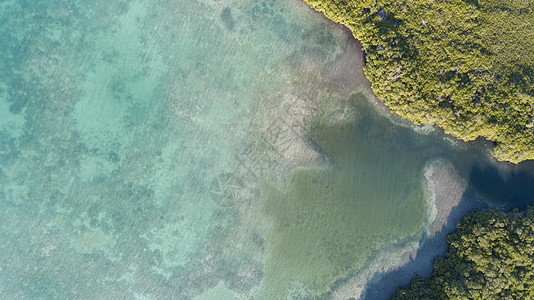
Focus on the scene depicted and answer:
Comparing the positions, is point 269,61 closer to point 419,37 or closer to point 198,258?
point 419,37

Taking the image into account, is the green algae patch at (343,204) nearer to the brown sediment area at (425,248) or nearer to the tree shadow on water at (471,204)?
the brown sediment area at (425,248)

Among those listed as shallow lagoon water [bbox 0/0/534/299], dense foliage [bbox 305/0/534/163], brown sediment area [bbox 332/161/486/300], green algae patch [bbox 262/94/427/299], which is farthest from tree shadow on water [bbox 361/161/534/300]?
shallow lagoon water [bbox 0/0/534/299]

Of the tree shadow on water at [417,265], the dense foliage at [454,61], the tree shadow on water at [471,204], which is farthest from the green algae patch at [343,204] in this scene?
the dense foliage at [454,61]

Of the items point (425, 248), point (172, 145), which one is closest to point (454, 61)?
point (425, 248)

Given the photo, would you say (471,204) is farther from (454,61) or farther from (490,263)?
(454,61)

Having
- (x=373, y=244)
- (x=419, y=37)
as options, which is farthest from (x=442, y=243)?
(x=419, y=37)

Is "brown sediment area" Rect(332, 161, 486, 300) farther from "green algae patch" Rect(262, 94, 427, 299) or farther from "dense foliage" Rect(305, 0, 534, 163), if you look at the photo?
"dense foliage" Rect(305, 0, 534, 163)
